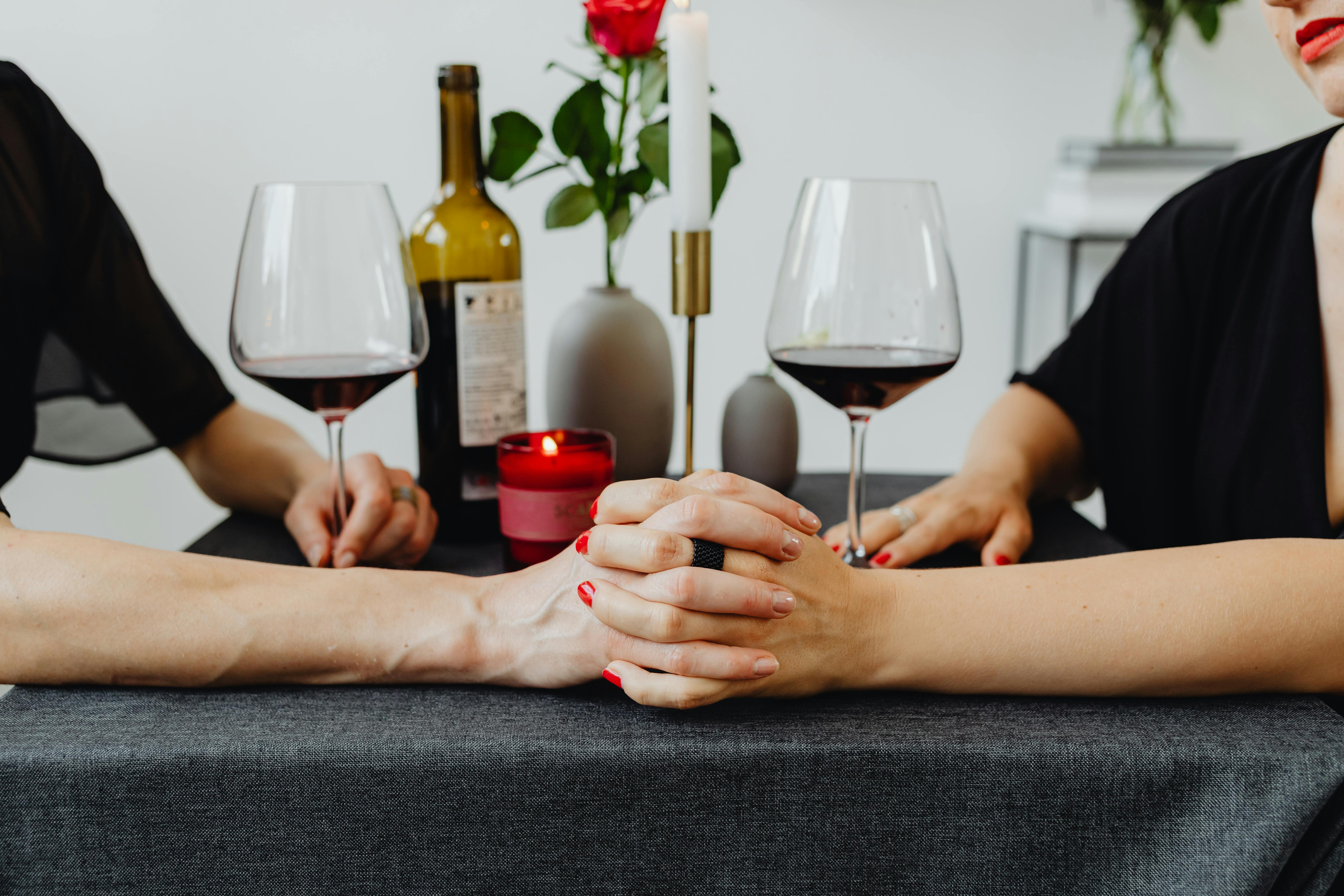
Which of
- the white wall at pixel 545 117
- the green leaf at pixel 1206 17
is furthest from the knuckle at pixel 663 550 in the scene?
the green leaf at pixel 1206 17

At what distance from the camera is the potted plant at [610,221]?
2.89 ft

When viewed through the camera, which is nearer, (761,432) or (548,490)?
(548,490)

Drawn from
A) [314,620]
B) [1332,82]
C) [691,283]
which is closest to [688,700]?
[314,620]

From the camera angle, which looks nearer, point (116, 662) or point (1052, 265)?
point (116, 662)

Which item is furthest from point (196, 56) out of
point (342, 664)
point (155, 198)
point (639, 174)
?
point (342, 664)

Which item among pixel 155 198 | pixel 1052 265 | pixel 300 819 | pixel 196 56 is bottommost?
pixel 300 819

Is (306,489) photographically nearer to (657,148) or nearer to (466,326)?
(466,326)

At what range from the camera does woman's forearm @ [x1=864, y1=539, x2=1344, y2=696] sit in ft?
1.92

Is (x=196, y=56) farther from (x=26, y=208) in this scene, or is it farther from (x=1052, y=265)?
(x=1052, y=265)

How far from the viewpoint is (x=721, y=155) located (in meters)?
0.89

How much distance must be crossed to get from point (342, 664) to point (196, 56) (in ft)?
6.80

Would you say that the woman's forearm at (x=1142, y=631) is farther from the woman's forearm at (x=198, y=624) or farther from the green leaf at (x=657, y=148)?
the green leaf at (x=657, y=148)

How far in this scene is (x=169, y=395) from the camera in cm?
105

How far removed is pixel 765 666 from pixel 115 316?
2.72 ft
